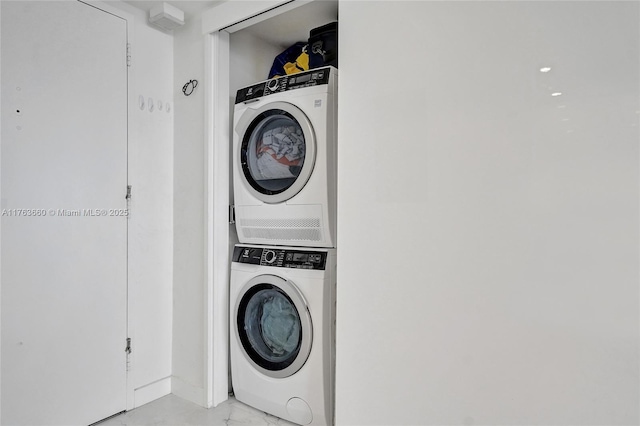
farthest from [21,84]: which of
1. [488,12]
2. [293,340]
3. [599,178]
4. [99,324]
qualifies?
[599,178]

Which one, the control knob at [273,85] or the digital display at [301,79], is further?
the control knob at [273,85]

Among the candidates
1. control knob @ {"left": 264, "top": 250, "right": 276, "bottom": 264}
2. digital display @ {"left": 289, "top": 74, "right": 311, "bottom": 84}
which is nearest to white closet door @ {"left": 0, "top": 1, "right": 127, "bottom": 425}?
control knob @ {"left": 264, "top": 250, "right": 276, "bottom": 264}

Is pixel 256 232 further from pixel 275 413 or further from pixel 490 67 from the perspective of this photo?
pixel 490 67

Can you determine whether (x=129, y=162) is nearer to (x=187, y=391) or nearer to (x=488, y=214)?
(x=187, y=391)

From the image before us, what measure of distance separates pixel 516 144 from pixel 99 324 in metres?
2.23

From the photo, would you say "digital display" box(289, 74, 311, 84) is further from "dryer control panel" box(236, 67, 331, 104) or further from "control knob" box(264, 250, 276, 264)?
"control knob" box(264, 250, 276, 264)

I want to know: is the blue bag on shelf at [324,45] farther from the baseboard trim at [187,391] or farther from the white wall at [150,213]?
the baseboard trim at [187,391]

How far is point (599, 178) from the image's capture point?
3.74ft

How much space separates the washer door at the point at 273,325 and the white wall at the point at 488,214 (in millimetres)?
387

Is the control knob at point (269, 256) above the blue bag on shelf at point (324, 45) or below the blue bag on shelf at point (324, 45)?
below

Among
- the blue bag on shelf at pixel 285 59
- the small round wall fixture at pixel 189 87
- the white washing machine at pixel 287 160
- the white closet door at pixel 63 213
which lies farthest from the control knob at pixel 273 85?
the white closet door at pixel 63 213

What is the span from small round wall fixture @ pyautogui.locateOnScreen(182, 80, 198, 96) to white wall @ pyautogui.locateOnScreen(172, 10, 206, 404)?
25 mm

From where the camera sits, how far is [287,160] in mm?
2141

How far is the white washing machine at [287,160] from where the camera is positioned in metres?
1.97
